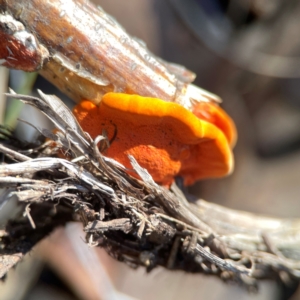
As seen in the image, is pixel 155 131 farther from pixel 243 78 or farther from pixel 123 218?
pixel 243 78

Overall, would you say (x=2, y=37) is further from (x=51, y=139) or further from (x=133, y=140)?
(x=133, y=140)

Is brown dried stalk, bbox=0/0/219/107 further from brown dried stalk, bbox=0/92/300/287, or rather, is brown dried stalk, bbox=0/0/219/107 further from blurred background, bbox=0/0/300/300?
blurred background, bbox=0/0/300/300

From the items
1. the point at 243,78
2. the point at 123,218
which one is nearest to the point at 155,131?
the point at 123,218

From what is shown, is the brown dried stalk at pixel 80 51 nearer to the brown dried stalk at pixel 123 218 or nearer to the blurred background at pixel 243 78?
the brown dried stalk at pixel 123 218

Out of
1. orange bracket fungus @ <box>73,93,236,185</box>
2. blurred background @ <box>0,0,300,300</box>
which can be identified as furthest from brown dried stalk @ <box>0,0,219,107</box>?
blurred background @ <box>0,0,300,300</box>

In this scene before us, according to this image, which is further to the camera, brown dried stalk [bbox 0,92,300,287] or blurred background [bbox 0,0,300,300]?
blurred background [bbox 0,0,300,300]

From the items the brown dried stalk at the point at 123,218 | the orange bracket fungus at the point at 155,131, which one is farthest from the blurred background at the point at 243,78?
the orange bracket fungus at the point at 155,131

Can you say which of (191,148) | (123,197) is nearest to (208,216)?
(191,148)

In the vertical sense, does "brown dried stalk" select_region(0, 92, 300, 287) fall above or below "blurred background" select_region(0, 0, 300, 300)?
below
